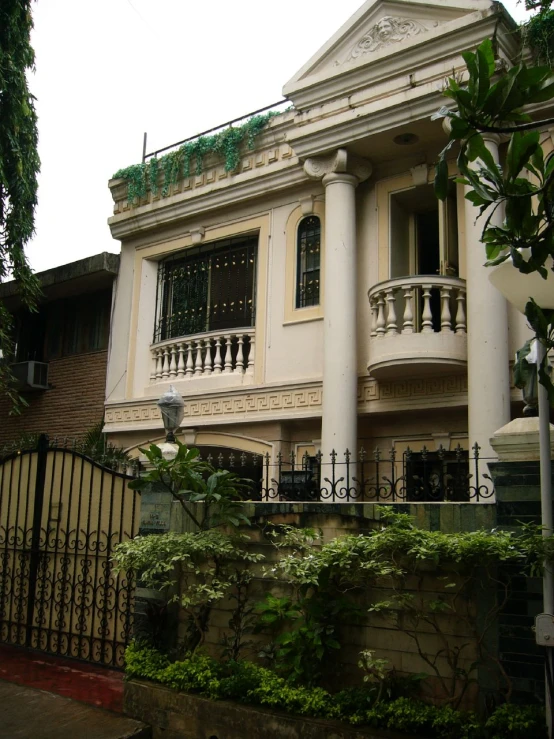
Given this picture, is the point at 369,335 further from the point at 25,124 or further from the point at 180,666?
the point at 25,124

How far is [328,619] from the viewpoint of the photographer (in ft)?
16.9

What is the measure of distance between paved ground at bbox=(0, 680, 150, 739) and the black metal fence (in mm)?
2194

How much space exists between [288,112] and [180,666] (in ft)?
24.8

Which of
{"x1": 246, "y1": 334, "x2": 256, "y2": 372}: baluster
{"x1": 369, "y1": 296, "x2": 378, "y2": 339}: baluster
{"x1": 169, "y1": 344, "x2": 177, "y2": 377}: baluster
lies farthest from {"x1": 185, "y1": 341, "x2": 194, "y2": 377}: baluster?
{"x1": 369, "y1": 296, "x2": 378, "y2": 339}: baluster

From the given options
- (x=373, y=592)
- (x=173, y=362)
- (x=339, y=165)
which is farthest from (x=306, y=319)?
(x=373, y=592)

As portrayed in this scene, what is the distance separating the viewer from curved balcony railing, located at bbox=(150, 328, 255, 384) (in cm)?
1034

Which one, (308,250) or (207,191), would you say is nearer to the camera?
(308,250)

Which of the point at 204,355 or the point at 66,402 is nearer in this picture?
the point at 204,355

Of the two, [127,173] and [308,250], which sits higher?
[127,173]

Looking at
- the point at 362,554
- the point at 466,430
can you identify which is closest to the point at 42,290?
the point at 466,430

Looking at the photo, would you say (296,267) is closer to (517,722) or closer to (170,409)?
(170,409)

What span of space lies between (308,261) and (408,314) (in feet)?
7.14

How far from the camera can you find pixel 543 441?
415 cm

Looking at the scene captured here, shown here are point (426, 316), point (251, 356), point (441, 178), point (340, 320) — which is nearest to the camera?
point (441, 178)
